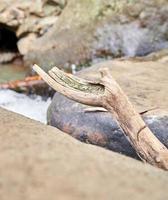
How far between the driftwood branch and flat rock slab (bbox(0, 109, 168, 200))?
712 mm

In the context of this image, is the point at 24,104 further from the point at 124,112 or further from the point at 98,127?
the point at 124,112

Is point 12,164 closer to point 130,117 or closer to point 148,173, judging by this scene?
point 148,173

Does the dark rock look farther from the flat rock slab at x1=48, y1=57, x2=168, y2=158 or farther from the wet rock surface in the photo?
the wet rock surface

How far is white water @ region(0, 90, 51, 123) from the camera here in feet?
15.4

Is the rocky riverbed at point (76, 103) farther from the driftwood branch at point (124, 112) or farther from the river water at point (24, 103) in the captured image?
the driftwood branch at point (124, 112)

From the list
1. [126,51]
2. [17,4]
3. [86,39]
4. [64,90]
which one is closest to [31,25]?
[17,4]

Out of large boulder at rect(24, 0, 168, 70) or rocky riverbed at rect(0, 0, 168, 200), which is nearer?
rocky riverbed at rect(0, 0, 168, 200)

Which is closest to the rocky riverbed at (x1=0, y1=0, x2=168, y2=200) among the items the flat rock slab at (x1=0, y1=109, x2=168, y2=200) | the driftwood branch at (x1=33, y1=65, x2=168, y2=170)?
the flat rock slab at (x1=0, y1=109, x2=168, y2=200)

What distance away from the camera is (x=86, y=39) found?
243 inches

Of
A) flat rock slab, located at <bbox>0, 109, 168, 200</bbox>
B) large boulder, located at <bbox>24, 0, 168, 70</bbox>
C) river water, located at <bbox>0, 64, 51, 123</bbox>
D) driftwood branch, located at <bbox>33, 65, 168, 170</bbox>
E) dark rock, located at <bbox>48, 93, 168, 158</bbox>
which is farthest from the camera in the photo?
large boulder, located at <bbox>24, 0, 168, 70</bbox>

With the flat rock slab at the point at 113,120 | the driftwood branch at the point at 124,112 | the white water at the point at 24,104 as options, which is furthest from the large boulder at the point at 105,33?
the driftwood branch at the point at 124,112

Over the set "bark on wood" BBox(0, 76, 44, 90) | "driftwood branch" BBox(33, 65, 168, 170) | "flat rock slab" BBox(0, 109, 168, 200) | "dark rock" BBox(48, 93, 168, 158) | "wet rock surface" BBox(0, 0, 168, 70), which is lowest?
"bark on wood" BBox(0, 76, 44, 90)

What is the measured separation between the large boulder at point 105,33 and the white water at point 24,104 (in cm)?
97

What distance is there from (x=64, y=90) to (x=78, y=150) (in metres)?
1.03
